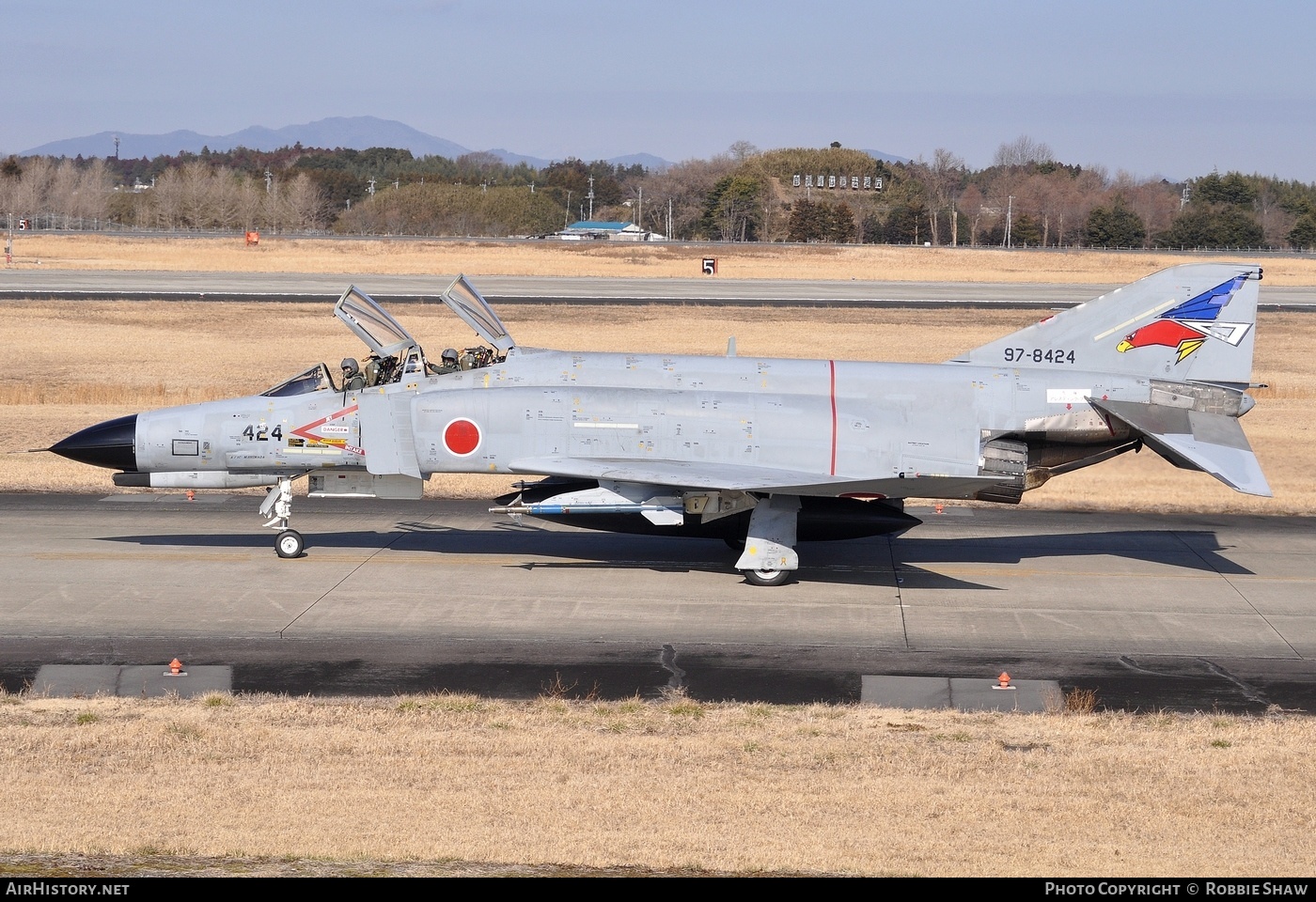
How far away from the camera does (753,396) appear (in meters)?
17.2

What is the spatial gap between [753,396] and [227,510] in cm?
930

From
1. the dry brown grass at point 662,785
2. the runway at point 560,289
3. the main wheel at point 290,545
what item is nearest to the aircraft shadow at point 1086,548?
the dry brown grass at point 662,785

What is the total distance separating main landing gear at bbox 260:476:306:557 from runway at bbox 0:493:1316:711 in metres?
0.45

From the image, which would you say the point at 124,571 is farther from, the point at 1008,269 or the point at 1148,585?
the point at 1008,269

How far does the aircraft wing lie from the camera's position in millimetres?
15844

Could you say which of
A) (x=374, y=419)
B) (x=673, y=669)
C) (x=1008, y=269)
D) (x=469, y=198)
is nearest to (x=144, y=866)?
(x=673, y=669)

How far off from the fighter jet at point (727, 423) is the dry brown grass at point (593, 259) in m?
53.4

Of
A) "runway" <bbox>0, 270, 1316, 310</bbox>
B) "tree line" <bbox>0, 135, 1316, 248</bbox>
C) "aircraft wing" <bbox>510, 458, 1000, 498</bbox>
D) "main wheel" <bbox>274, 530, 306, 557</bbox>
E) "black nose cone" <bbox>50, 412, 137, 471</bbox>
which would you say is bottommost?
"main wheel" <bbox>274, 530, 306, 557</bbox>

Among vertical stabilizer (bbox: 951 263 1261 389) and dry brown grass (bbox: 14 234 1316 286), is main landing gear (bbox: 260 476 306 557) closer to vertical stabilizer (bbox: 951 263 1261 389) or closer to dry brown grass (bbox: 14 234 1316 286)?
vertical stabilizer (bbox: 951 263 1261 389)

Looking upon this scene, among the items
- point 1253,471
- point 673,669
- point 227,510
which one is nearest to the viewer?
point 673,669

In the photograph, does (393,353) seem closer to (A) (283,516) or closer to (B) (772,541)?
(A) (283,516)

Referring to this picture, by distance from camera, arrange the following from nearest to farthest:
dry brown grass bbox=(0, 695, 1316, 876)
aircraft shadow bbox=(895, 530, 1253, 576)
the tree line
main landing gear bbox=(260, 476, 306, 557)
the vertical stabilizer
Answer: dry brown grass bbox=(0, 695, 1316, 876) → the vertical stabilizer → main landing gear bbox=(260, 476, 306, 557) → aircraft shadow bbox=(895, 530, 1253, 576) → the tree line

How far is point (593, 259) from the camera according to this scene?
8475 centimetres

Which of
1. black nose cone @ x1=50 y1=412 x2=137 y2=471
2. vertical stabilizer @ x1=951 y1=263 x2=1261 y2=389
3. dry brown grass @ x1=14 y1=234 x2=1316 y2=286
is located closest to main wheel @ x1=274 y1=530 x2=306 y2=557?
black nose cone @ x1=50 y1=412 x2=137 y2=471
